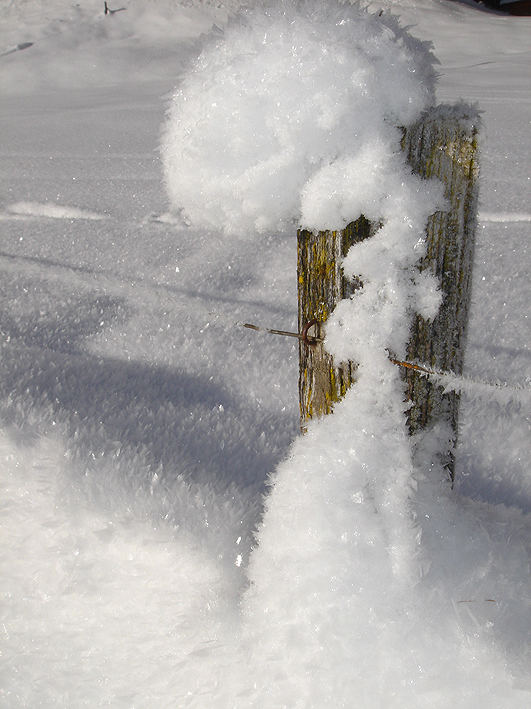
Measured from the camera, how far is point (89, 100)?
26.2 ft

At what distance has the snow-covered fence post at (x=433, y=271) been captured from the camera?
0.98 metres

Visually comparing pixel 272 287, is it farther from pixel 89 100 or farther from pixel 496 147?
pixel 89 100

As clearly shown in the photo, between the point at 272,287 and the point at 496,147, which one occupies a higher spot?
the point at 496,147

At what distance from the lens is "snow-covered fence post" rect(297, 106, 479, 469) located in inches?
38.5

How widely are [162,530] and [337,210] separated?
964mm

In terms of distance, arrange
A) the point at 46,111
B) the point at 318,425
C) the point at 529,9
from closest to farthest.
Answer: the point at 318,425 → the point at 46,111 → the point at 529,9

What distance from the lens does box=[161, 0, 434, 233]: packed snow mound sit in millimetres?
959

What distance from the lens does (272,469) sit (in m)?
1.86

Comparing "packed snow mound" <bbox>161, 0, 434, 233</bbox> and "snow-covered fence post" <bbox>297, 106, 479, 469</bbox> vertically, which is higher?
"packed snow mound" <bbox>161, 0, 434, 233</bbox>

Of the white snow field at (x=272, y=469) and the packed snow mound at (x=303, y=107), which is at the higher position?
the packed snow mound at (x=303, y=107)

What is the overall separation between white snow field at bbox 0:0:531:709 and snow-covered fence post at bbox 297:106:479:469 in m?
0.04

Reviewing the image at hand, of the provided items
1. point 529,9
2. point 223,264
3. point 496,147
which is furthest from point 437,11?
point 223,264

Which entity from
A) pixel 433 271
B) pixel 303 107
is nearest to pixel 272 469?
pixel 433 271

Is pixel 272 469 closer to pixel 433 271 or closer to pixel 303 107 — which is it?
pixel 433 271
